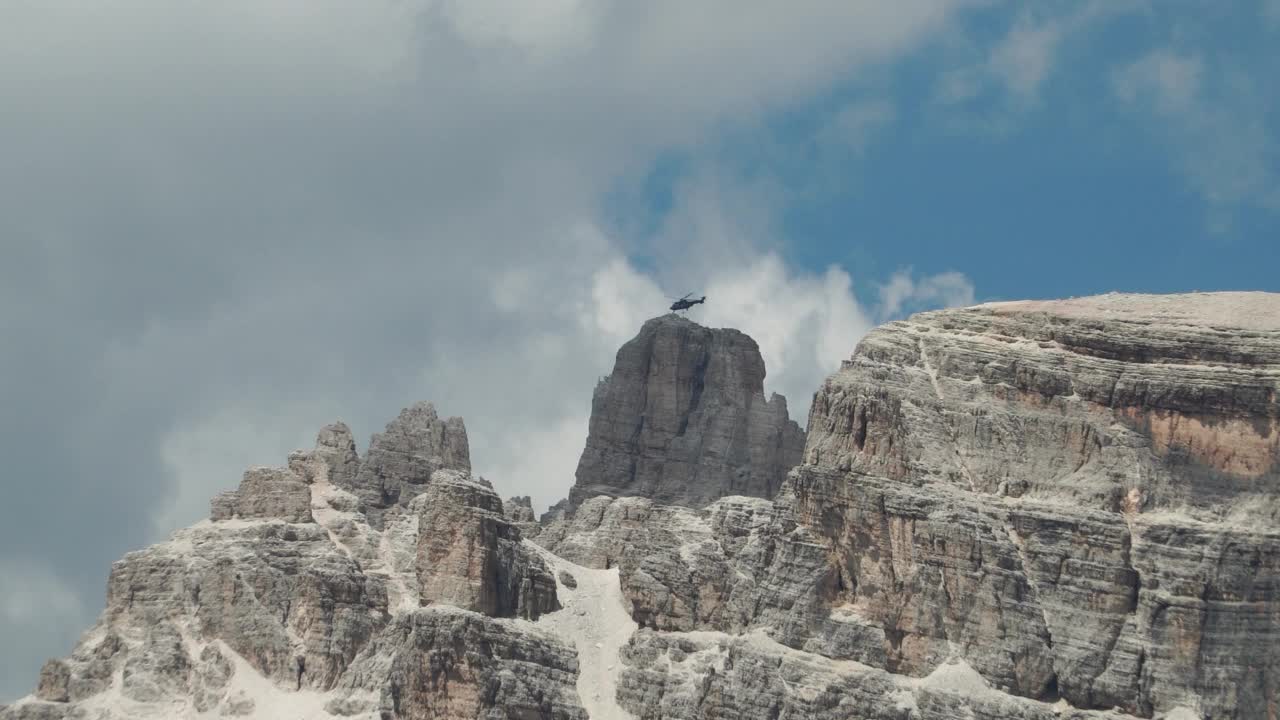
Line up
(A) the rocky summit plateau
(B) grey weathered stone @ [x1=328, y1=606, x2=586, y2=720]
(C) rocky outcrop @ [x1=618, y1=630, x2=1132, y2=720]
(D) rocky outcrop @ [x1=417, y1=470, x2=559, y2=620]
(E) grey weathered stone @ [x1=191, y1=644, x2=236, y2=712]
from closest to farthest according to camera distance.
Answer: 1. (C) rocky outcrop @ [x1=618, y1=630, x2=1132, y2=720]
2. (A) the rocky summit plateau
3. (B) grey weathered stone @ [x1=328, y1=606, x2=586, y2=720]
4. (D) rocky outcrop @ [x1=417, y1=470, x2=559, y2=620]
5. (E) grey weathered stone @ [x1=191, y1=644, x2=236, y2=712]

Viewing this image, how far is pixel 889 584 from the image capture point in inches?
6122

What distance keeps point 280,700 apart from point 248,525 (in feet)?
39.8

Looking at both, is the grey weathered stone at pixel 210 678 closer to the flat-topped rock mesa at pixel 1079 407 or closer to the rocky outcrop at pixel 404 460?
the rocky outcrop at pixel 404 460

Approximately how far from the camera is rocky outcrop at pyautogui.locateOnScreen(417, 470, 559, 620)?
168 m

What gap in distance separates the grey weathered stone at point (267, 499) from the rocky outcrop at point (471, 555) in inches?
488

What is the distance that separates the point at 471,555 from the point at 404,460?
27.2 metres

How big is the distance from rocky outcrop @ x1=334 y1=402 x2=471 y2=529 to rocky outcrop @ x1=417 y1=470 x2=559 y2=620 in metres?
18.2

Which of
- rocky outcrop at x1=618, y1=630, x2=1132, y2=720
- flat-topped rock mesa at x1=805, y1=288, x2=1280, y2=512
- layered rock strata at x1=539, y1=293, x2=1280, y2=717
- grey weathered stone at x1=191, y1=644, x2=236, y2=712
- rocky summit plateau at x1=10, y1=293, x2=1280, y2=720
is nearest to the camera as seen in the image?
layered rock strata at x1=539, y1=293, x2=1280, y2=717

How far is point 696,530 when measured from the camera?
573ft

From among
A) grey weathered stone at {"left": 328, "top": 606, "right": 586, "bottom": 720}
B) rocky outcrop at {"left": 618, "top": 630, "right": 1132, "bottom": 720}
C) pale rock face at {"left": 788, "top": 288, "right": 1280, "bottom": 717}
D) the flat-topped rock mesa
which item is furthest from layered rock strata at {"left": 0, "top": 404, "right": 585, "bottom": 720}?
the flat-topped rock mesa

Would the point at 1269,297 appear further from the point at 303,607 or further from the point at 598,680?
the point at 303,607

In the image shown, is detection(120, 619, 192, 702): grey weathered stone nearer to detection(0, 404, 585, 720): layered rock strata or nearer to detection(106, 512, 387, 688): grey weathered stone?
detection(0, 404, 585, 720): layered rock strata

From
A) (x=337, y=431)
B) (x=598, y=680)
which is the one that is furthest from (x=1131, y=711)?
(x=337, y=431)

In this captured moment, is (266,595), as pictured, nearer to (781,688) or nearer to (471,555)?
(471,555)
